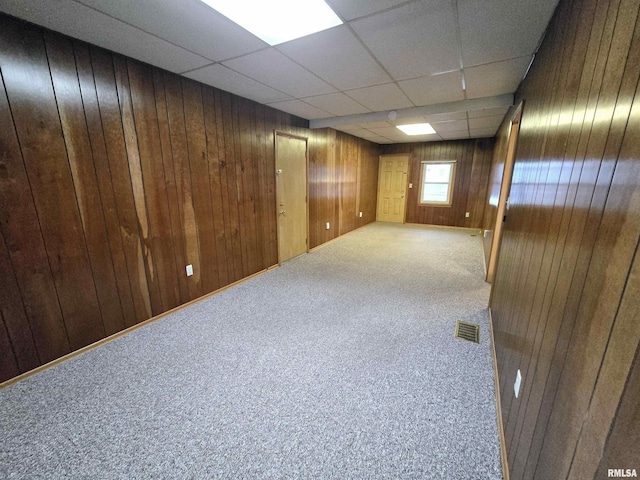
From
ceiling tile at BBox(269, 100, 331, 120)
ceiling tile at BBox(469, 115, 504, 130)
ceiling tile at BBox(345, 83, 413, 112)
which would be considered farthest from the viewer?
ceiling tile at BBox(469, 115, 504, 130)

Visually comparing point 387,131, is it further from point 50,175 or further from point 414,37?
point 50,175

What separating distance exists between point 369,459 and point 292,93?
3369 mm

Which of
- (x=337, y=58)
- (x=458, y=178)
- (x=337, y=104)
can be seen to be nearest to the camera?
(x=337, y=58)

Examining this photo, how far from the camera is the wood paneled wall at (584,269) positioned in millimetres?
551

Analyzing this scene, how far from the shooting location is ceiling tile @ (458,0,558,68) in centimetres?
148

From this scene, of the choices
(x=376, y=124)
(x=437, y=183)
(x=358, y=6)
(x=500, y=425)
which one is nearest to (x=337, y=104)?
(x=376, y=124)

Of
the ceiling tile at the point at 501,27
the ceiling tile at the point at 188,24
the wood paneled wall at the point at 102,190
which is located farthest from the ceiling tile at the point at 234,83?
the ceiling tile at the point at 501,27

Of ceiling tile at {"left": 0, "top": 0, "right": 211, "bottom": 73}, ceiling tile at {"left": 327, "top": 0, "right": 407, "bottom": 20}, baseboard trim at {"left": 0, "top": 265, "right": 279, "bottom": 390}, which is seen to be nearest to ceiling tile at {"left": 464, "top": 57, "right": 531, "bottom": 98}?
ceiling tile at {"left": 327, "top": 0, "right": 407, "bottom": 20}

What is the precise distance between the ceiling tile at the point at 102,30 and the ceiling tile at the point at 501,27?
2047mm

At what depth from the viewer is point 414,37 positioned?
1.81 m

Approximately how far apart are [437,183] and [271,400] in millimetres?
7050

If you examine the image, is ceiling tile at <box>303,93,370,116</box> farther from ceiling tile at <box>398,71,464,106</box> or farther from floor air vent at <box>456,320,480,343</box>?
floor air vent at <box>456,320,480,343</box>

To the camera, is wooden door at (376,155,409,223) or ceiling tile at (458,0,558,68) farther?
wooden door at (376,155,409,223)

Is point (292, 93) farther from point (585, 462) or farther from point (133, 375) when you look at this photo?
point (585, 462)
